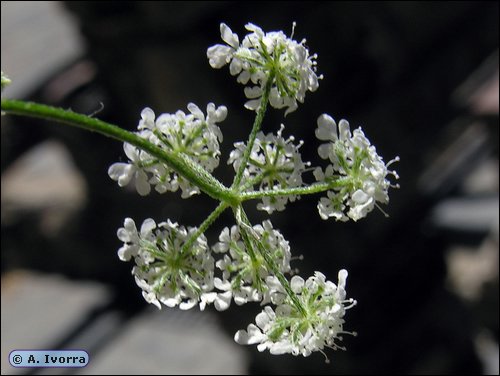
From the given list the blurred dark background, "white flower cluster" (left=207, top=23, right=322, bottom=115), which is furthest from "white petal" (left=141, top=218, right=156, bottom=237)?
the blurred dark background

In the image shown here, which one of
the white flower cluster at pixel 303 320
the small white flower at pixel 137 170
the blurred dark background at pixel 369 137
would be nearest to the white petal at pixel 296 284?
the white flower cluster at pixel 303 320

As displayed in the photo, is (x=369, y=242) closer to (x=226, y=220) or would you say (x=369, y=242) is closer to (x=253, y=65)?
(x=226, y=220)

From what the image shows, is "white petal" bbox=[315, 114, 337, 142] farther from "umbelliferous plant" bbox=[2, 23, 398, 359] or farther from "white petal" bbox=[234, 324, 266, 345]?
"white petal" bbox=[234, 324, 266, 345]

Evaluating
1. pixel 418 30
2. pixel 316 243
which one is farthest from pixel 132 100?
pixel 418 30

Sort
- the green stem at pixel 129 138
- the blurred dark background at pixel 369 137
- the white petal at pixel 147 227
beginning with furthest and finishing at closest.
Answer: the blurred dark background at pixel 369 137, the white petal at pixel 147 227, the green stem at pixel 129 138

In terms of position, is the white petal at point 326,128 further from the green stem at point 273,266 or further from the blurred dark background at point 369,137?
the blurred dark background at point 369,137

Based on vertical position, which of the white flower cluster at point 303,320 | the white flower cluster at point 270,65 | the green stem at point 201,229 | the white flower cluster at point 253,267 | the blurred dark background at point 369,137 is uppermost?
the blurred dark background at point 369,137
